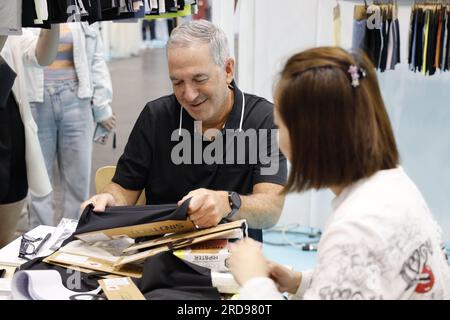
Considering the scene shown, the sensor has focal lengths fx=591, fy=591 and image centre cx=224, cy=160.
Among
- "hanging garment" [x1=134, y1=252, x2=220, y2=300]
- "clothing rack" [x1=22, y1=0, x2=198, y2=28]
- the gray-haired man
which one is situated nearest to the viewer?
"hanging garment" [x1=134, y1=252, x2=220, y2=300]

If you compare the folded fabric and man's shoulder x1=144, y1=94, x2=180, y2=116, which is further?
man's shoulder x1=144, y1=94, x2=180, y2=116

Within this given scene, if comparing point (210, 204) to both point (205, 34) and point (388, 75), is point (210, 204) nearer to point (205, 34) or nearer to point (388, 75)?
point (205, 34)

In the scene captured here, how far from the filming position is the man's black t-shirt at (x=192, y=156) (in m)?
2.42

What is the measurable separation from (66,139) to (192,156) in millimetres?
1986

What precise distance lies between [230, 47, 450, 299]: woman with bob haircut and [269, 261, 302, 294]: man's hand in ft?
0.66

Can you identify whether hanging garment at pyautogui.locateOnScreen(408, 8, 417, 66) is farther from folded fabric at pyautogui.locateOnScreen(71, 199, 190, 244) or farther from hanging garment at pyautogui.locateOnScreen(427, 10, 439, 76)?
folded fabric at pyautogui.locateOnScreen(71, 199, 190, 244)

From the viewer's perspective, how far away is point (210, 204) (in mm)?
1854

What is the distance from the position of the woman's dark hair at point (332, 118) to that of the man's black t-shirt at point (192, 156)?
0.99 metres

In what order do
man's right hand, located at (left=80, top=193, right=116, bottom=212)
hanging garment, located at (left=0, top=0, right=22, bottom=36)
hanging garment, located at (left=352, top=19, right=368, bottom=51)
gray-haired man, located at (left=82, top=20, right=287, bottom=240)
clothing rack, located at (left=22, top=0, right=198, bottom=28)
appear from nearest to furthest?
man's right hand, located at (left=80, top=193, right=116, bottom=212) → gray-haired man, located at (left=82, top=20, right=287, bottom=240) → hanging garment, located at (left=0, top=0, right=22, bottom=36) → clothing rack, located at (left=22, top=0, right=198, bottom=28) → hanging garment, located at (left=352, top=19, right=368, bottom=51)

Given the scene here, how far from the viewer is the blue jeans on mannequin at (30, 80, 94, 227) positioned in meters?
4.02

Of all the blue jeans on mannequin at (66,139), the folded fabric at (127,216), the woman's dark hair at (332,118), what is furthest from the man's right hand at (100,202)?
the blue jeans on mannequin at (66,139)

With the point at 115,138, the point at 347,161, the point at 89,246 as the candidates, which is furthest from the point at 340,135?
the point at 115,138

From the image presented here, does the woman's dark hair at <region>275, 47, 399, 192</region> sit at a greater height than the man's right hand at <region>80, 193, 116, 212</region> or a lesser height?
greater

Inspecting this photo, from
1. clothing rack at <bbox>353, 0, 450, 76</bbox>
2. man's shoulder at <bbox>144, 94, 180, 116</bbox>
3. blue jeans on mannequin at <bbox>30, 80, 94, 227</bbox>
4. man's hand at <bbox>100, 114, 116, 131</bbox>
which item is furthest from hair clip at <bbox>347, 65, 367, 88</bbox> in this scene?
man's hand at <bbox>100, 114, 116, 131</bbox>
